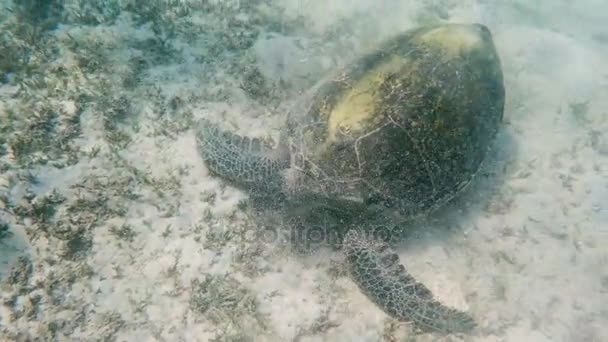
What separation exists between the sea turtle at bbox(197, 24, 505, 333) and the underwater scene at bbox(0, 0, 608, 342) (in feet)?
0.06

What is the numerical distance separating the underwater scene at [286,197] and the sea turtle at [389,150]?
2 centimetres

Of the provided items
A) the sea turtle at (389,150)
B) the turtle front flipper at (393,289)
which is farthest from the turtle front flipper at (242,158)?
the turtle front flipper at (393,289)

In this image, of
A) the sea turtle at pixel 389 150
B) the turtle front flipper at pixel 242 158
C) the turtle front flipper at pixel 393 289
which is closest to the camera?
the turtle front flipper at pixel 393 289

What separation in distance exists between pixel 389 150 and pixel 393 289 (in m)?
1.15

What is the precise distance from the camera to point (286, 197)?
3.78 meters

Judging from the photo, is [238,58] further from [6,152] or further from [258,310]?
[258,310]

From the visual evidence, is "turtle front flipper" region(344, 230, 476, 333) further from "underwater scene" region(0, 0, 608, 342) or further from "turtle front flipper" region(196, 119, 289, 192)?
"turtle front flipper" region(196, 119, 289, 192)

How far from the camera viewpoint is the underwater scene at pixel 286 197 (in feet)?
11.1

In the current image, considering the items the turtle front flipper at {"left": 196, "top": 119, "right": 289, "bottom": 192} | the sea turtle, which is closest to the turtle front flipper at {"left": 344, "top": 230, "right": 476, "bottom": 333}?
the sea turtle

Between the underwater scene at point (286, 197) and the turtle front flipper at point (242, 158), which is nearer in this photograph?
the underwater scene at point (286, 197)

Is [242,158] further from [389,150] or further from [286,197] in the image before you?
[389,150]

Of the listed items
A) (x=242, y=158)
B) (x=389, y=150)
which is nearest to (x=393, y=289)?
(x=389, y=150)

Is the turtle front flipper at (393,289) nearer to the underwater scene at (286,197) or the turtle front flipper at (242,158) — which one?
the underwater scene at (286,197)

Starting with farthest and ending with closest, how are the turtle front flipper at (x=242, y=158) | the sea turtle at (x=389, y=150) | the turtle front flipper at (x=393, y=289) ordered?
the turtle front flipper at (x=242, y=158) → the sea turtle at (x=389, y=150) → the turtle front flipper at (x=393, y=289)
